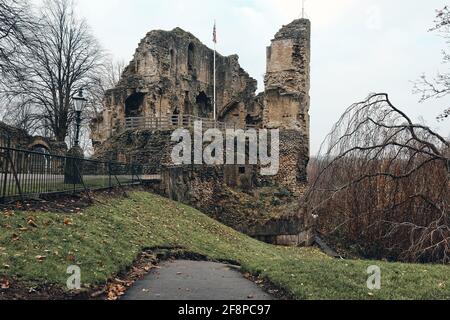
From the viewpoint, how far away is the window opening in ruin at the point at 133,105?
3167 cm

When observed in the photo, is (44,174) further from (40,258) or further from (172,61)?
(172,61)

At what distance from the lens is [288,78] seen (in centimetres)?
3006

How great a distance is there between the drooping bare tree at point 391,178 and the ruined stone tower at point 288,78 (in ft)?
40.3

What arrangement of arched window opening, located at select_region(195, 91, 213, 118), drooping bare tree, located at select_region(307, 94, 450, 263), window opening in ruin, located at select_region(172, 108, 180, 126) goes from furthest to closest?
1. arched window opening, located at select_region(195, 91, 213, 118)
2. window opening in ruin, located at select_region(172, 108, 180, 126)
3. drooping bare tree, located at select_region(307, 94, 450, 263)

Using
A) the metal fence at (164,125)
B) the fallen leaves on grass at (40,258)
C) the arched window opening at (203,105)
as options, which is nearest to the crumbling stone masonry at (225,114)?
the arched window opening at (203,105)

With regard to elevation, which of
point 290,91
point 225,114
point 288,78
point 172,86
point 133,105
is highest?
point 288,78

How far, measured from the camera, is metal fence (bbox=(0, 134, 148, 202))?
34.1 ft

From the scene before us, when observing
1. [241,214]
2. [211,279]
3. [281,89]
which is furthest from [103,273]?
[281,89]

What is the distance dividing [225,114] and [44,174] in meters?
28.3

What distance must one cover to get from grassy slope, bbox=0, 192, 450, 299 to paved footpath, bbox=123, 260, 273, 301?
53cm

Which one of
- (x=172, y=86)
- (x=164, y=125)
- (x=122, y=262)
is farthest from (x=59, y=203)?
(x=172, y=86)

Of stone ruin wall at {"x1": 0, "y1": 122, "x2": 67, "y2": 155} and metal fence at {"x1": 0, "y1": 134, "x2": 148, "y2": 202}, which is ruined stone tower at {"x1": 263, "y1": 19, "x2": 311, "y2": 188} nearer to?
stone ruin wall at {"x1": 0, "y1": 122, "x2": 67, "y2": 155}

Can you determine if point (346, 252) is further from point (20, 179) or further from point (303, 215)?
point (20, 179)

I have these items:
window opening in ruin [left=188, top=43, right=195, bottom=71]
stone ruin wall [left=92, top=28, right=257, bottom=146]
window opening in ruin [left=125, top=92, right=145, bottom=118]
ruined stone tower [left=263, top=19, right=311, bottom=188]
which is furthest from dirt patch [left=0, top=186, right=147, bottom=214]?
window opening in ruin [left=188, top=43, right=195, bottom=71]
